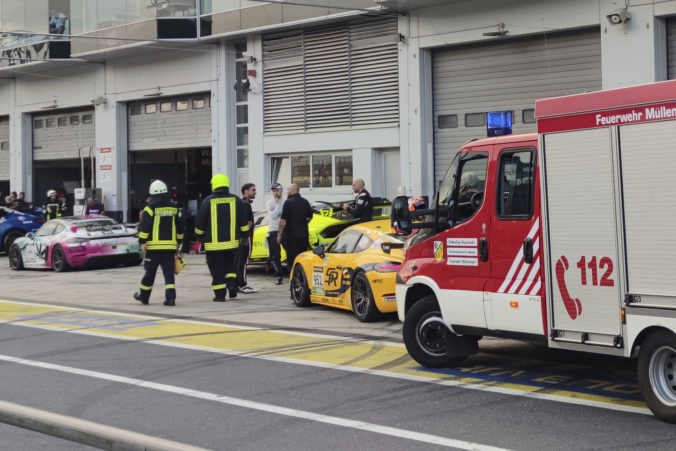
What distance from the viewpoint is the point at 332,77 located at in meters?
25.0

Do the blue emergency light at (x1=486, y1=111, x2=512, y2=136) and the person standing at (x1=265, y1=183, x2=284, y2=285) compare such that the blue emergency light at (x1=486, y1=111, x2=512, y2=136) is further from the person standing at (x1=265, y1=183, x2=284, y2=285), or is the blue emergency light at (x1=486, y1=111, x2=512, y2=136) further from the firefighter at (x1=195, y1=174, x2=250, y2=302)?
the person standing at (x1=265, y1=183, x2=284, y2=285)

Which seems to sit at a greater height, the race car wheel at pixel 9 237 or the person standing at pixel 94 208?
the person standing at pixel 94 208

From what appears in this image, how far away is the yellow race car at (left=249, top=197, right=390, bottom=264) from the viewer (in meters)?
18.8

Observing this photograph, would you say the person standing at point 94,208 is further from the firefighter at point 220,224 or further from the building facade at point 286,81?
the firefighter at point 220,224

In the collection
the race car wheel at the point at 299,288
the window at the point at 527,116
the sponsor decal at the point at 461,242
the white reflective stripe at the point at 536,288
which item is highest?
the window at the point at 527,116

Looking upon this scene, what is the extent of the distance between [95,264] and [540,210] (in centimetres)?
1763

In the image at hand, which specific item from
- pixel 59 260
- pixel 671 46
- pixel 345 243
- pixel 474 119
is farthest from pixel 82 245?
pixel 671 46

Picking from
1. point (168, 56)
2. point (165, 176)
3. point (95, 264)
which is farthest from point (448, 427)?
point (165, 176)

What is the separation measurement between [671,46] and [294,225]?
7722 mm

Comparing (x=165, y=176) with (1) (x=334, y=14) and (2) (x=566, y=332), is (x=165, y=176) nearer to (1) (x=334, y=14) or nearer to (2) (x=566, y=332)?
(1) (x=334, y=14)

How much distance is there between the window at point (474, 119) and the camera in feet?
70.4

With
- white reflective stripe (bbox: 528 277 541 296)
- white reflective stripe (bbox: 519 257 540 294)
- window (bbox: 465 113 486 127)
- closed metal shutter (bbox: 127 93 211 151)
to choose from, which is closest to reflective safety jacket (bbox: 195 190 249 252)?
white reflective stripe (bbox: 519 257 540 294)

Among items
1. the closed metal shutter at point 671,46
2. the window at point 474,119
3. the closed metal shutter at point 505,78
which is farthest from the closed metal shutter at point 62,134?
the closed metal shutter at point 671,46

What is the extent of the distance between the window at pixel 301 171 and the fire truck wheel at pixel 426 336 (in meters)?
16.7
